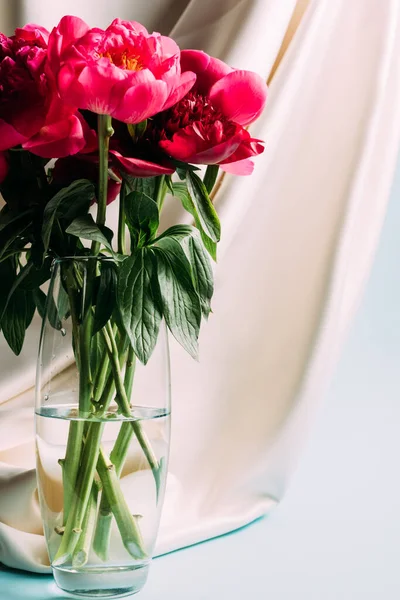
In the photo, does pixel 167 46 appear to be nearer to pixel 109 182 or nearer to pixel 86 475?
pixel 109 182

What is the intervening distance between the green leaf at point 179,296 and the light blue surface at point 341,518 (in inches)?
13.1

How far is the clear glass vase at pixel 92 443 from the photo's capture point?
30.4 inches

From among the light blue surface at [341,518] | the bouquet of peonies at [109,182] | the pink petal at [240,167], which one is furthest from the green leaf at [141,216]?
the light blue surface at [341,518]

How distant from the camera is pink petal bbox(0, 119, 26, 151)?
2.27 ft

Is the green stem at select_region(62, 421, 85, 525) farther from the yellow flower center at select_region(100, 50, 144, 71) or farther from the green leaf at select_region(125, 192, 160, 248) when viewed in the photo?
the yellow flower center at select_region(100, 50, 144, 71)

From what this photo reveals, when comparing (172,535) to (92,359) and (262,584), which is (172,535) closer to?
(262,584)

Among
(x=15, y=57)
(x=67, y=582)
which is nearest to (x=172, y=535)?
(x=67, y=582)

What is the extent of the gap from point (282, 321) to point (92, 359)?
0.56 metres

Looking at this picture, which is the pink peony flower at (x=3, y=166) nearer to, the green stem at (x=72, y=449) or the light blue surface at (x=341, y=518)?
the green stem at (x=72, y=449)

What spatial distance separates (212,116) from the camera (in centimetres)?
72

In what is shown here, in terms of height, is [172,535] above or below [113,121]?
below

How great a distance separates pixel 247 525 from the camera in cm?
117

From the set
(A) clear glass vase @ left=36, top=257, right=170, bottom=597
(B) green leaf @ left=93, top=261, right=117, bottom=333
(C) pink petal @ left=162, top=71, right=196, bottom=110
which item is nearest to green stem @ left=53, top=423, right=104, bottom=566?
(A) clear glass vase @ left=36, top=257, right=170, bottom=597

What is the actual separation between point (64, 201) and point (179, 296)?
5.5 inches
